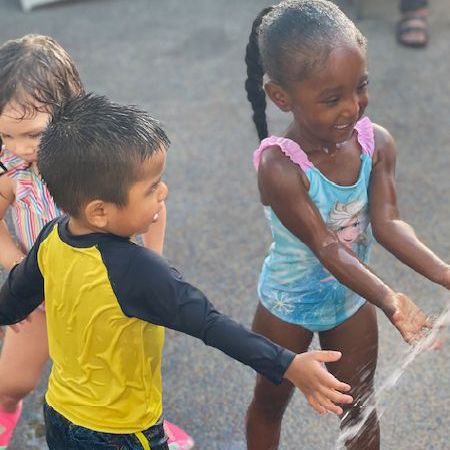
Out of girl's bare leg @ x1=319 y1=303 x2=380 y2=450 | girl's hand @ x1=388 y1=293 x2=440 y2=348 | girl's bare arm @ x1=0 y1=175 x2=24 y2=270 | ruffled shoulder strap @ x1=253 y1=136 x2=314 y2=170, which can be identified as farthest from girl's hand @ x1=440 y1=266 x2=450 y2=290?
girl's bare arm @ x1=0 y1=175 x2=24 y2=270

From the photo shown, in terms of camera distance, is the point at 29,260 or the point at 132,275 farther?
the point at 29,260

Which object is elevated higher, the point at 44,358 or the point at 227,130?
the point at 44,358

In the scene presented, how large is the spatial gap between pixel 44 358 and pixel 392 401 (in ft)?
3.79

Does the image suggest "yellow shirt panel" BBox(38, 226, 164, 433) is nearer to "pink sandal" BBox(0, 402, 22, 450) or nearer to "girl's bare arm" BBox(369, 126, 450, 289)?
"girl's bare arm" BBox(369, 126, 450, 289)

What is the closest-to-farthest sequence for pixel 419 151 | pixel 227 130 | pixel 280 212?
pixel 280 212
pixel 419 151
pixel 227 130

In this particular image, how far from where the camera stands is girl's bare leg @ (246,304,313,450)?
222 centimetres

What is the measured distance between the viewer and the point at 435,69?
16.4 ft

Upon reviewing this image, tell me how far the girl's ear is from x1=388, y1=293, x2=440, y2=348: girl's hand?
1.72 feet

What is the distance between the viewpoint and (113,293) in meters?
1.75

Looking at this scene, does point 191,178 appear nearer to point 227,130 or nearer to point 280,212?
point 227,130

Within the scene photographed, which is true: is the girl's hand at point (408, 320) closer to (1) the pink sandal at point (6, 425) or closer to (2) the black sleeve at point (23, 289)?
(2) the black sleeve at point (23, 289)

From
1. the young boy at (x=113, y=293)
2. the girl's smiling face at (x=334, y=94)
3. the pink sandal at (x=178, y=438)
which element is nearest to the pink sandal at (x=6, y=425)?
the pink sandal at (x=178, y=438)

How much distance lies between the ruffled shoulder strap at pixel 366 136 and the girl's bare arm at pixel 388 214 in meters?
0.02

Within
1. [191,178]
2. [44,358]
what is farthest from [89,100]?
[191,178]
